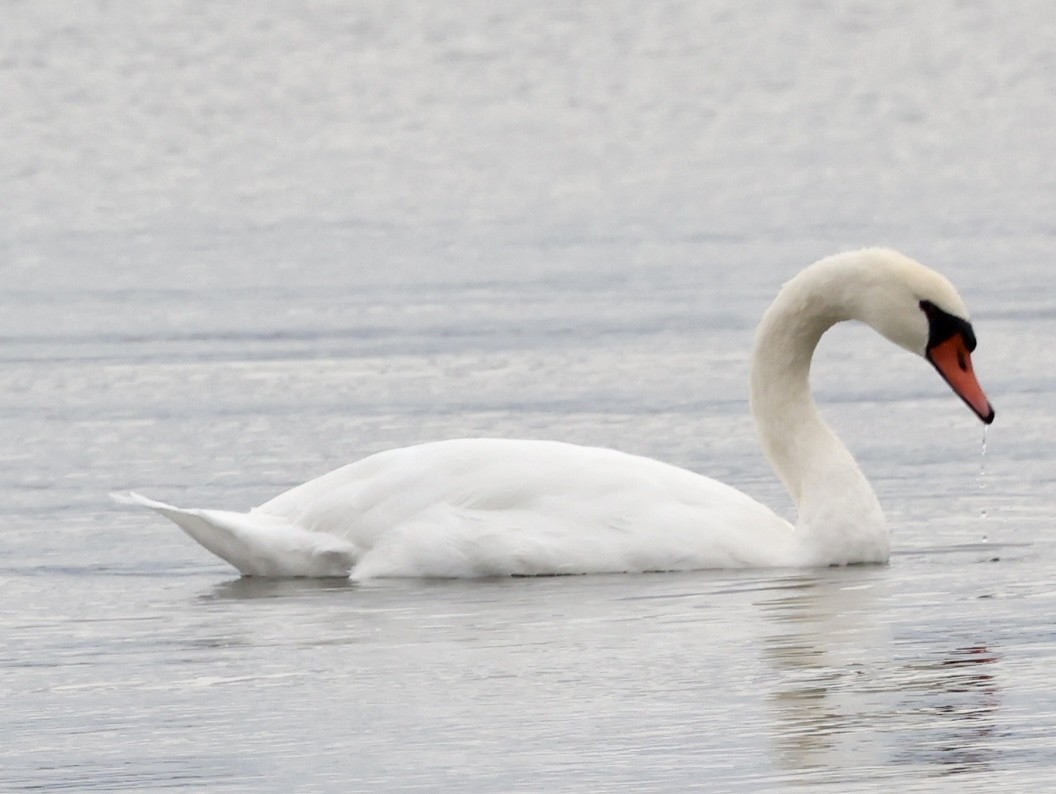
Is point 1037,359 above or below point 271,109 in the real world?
below

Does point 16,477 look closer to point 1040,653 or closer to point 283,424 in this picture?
point 283,424

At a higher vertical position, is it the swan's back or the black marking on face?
the black marking on face

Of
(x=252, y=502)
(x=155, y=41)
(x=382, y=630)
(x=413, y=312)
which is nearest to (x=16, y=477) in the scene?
(x=252, y=502)

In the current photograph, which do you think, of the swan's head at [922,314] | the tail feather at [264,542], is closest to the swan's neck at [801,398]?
the swan's head at [922,314]

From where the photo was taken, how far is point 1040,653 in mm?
8695

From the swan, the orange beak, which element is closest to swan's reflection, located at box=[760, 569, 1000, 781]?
the swan

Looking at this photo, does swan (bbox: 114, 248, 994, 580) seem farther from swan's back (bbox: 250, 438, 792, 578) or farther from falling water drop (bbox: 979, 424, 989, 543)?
falling water drop (bbox: 979, 424, 989, 543)

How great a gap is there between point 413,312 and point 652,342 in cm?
165

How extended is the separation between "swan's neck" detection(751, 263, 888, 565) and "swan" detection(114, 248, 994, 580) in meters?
0.02

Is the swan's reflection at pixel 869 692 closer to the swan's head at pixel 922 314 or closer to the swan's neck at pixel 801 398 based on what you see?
the swan's neck at pixel 801 398

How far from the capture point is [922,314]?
10.8m

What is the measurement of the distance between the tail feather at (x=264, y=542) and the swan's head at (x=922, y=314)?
2.06 meters

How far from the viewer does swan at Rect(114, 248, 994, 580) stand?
1047 cm

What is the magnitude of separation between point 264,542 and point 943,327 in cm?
247
